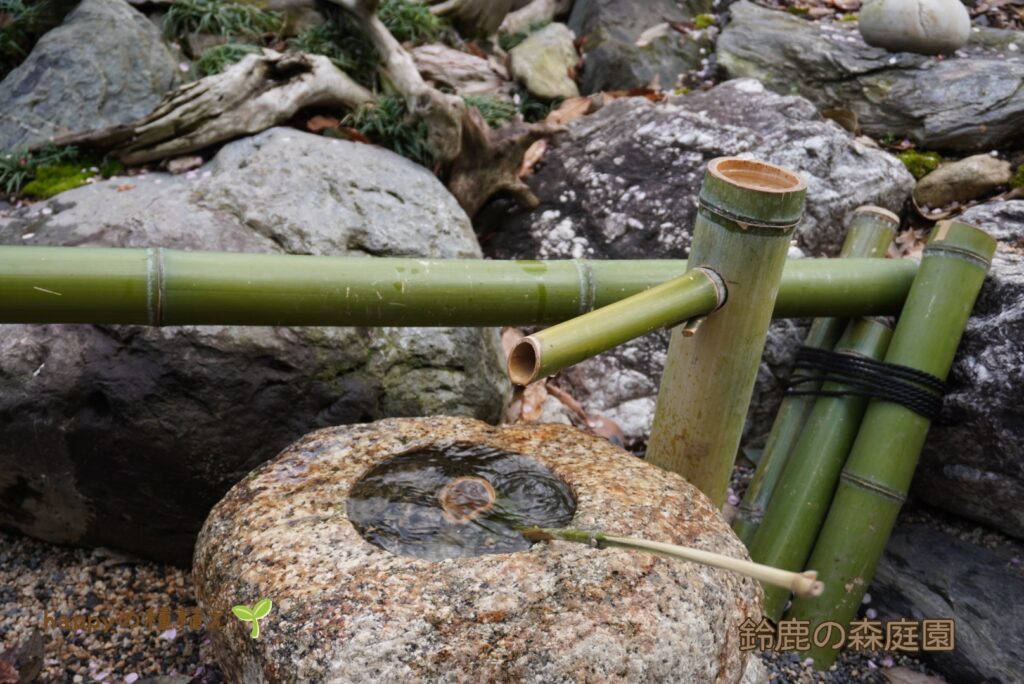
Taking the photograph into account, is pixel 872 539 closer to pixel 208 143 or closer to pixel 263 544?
pixel 263 544

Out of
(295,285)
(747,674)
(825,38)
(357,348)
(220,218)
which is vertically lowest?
(747,674)

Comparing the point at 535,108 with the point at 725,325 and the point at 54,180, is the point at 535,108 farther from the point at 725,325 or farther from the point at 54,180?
the point at 725,325

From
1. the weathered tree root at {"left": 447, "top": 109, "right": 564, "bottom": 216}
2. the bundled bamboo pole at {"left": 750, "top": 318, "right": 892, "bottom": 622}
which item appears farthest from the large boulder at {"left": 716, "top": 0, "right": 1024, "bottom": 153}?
the bundled bamboo pole at {"left": 750, "top": 318, "right": 892, "bottom": 622}

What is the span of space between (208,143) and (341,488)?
6.32 feet

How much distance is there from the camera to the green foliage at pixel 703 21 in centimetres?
510

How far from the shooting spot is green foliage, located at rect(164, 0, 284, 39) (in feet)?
13.0

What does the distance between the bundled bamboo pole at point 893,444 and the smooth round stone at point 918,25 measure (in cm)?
211

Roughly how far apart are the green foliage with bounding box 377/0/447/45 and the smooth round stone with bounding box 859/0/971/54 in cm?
231

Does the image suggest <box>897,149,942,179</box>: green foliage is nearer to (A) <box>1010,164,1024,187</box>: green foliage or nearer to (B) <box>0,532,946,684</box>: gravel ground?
(A) <box>1010,164,1024,187</box>: green foliage

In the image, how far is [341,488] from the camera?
192 centimetres

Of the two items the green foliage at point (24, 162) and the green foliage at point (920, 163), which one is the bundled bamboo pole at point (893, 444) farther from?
the green foliage at point (24, 162)

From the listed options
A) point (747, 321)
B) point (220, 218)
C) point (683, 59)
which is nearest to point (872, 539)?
point (747, 321)

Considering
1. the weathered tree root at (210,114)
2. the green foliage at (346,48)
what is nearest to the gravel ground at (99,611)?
the weathered tree root at (210,114)

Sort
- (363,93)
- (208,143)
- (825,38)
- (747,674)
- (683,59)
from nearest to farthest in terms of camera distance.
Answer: (747,674) → (208,143) → (363,93) → (825,38) → (683,59)
